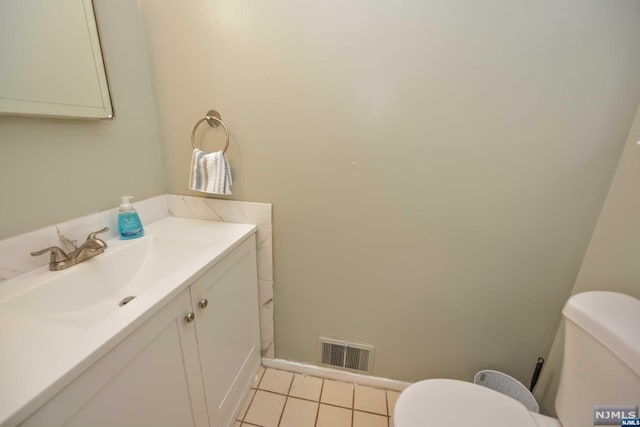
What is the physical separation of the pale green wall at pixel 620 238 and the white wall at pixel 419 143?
0.03 metres

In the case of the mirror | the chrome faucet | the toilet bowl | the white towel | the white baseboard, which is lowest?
the white baseboard

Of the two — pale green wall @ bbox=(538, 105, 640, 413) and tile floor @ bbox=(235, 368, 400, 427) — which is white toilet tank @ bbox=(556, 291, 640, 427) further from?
tile floor @ bbox=(235, 368, 400, 427)

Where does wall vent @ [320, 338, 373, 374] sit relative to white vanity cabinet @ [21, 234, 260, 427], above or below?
below

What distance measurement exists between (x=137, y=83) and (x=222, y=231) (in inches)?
28.2

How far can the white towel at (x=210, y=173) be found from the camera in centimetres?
111

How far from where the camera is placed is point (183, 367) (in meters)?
0.80

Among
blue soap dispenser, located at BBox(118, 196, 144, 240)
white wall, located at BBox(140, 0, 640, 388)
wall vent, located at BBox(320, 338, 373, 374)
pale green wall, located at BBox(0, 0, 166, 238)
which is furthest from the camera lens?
wall vent, located at BBox(320, 338, 373, 374)

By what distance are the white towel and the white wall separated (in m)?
0.08

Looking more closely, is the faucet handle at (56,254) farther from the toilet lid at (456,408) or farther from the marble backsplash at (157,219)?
the toilet lid at (456,408)

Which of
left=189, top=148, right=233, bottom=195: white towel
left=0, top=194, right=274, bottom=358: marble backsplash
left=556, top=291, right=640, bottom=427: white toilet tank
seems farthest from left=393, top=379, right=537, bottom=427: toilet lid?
left=189, top=148, right=233, bottom=195: white towel

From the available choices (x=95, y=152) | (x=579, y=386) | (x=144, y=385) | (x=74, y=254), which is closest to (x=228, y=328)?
(x=144, y=385)

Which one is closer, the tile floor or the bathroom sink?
the bathroom sink

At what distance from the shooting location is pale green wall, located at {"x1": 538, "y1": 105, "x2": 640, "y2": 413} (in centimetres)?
86

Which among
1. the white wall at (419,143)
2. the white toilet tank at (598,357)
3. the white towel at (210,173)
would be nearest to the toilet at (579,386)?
the white toilet tank at (598,357)
